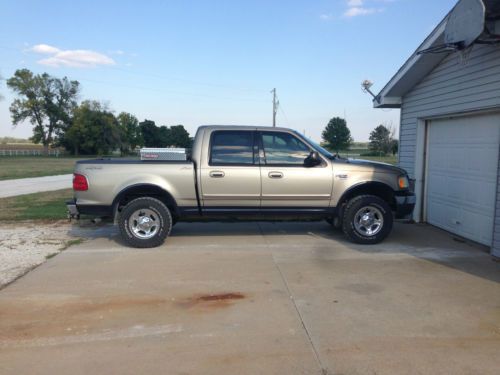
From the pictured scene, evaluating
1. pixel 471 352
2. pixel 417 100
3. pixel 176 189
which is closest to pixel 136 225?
pixel 176 189

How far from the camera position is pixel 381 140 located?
213 ft

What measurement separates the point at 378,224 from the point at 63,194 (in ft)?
36.2

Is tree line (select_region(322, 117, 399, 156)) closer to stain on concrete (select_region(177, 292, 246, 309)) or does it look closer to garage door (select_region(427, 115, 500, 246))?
garage door (select_region(427, 115, 500, 246))

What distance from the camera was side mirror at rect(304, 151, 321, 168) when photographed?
6805mm

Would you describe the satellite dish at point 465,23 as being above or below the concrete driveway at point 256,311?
above

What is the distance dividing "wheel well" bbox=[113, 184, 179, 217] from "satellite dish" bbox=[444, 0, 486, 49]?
5.06 m

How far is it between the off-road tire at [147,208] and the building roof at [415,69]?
539 centimetres

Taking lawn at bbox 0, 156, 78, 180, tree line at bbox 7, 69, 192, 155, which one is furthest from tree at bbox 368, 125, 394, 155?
lawn at bbox 0, 156, 78, 180

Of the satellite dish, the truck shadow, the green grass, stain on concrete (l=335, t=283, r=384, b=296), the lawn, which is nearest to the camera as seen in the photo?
stain on concrete (l=335, t=283, r=384, b=296)

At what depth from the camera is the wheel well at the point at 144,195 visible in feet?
22.0

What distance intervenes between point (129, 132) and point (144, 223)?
263 ft

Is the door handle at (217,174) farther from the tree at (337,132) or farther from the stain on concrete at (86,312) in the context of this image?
the tree at (337,132)

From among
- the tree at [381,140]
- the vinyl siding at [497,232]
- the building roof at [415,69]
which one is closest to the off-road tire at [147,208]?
the vinyl siding at [497,232]

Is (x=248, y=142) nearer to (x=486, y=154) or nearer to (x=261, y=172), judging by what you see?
(x=261, y=172)
